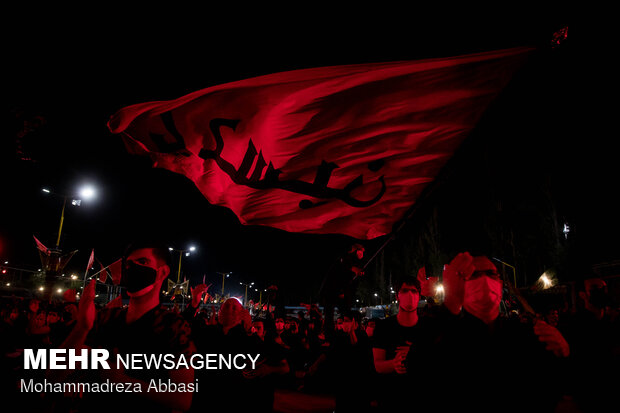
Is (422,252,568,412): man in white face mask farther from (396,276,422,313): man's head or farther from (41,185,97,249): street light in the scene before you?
(41,185,97,249): street light

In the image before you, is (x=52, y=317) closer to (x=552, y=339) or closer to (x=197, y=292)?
(x=197, y=292)

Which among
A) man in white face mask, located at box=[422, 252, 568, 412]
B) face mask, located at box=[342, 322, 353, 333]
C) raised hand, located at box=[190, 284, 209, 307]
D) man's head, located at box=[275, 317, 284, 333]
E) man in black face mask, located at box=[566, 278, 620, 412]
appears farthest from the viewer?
man's head, located at box=[275, 317, 284, 333]

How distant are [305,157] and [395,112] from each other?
63.3 inches

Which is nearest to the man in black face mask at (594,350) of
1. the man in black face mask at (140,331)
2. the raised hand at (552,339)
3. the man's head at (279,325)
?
the raised hand at (552,339)

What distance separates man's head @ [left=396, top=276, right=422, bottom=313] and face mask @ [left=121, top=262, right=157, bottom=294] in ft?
9.70

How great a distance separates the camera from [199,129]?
16.1 feet

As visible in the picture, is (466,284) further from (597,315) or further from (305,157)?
(597,315)

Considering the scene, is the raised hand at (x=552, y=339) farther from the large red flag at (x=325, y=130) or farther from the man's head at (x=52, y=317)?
the man's head at (x=52, y=317)

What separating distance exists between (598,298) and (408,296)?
13.9 feet

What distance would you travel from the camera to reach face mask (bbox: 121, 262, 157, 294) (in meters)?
2.80

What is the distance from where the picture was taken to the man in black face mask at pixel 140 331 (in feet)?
7.72

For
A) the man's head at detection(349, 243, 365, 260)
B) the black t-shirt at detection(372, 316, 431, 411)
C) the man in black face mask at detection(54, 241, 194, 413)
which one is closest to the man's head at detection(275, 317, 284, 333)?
the man's head at detection(349, 243, 365, 260)

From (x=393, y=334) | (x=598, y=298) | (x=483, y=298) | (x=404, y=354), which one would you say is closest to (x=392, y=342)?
(x=393, y=334)

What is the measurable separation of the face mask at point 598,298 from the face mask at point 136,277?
281 inches
